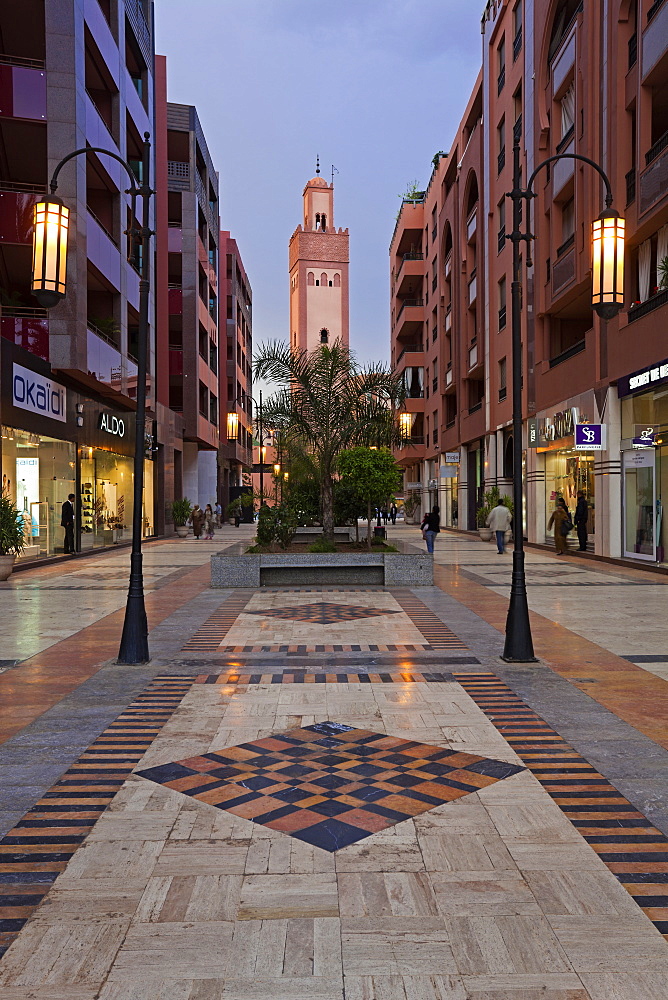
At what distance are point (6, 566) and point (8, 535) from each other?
0.69 metres

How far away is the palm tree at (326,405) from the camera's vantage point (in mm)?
18500

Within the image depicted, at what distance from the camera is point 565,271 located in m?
24.2

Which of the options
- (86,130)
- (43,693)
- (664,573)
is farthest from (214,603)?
(86,130)

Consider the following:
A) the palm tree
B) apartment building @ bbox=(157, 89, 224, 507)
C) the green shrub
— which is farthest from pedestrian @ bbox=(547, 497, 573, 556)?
apartment building @ bbox=(157, 89, 224, 507)

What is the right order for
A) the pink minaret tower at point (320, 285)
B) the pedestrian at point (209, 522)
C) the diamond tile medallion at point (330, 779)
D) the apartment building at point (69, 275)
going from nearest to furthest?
the diamond tile medallion at point (330, 779) < the apartment building at point (69, 275) < the pedestrian at point (209, 522) < the pink minaret tower at point (320, 285)

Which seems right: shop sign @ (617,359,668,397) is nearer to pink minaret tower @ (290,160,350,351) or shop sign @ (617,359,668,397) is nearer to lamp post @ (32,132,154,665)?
lamp post @ (32,132,154,665)

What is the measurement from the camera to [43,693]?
24.5 feet

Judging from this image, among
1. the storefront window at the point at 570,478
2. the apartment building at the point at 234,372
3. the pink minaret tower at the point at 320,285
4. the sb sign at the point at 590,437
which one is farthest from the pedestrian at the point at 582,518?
the pink minaret tower at the point at 320,285

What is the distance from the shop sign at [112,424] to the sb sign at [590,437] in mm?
15143

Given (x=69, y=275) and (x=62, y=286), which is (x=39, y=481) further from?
(x=62, y=286)

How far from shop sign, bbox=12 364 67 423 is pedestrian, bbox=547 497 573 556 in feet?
46.6

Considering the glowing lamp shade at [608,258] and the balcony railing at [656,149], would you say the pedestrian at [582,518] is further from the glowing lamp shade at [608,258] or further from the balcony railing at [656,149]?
the glowing lamp shade at [608,258]

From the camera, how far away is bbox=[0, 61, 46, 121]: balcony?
819 inches

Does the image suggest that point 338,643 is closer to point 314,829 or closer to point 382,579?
point 314,829
